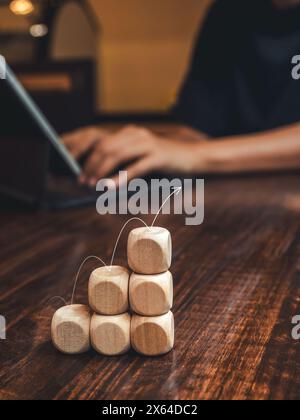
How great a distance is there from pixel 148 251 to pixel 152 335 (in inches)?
3.0

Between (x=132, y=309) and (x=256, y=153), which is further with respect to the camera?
(x=256, y=153)

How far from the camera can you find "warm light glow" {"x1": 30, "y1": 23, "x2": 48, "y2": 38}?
3.01 meters

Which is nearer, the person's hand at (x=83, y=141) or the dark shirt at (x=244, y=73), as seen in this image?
the person's hand at (x=83, y=141)

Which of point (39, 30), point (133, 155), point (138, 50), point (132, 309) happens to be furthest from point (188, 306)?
point (138, 50)

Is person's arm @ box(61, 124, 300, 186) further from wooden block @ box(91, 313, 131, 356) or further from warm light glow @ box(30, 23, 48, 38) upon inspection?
warm light glow @ box(30, 23, 48, 38)

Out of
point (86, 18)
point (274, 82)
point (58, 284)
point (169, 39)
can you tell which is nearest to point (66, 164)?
point (58, 284)

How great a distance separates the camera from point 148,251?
0.49 m

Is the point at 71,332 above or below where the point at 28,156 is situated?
below

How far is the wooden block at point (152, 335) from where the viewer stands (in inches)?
19.4

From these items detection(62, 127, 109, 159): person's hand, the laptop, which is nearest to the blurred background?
detection(62, 127, 109, 159): person's hand

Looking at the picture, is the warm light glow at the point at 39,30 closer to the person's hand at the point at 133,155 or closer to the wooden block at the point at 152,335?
the person's hand at the point at 133,155

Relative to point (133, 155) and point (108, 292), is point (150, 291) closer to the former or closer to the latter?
point (108, 292)

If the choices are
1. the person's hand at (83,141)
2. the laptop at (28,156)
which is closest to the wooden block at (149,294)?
the laptop at (28,156)

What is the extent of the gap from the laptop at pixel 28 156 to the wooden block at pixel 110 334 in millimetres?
619
